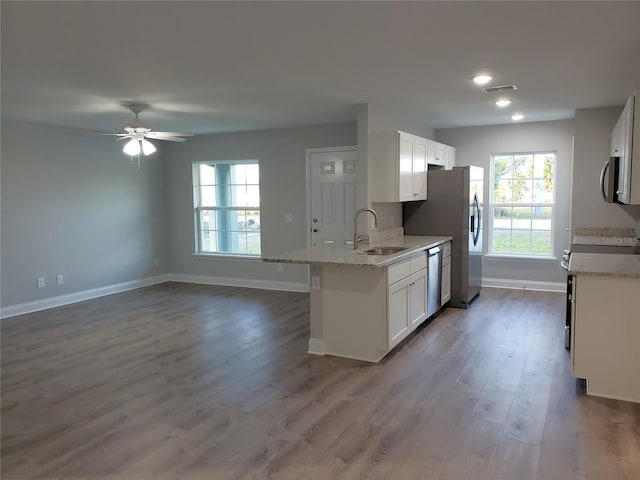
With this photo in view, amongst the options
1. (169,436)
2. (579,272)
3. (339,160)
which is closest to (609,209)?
(579,272)

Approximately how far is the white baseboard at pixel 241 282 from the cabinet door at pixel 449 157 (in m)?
2.52

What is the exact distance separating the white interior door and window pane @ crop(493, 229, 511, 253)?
7.10 ft

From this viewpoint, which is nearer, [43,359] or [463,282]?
[43,359]

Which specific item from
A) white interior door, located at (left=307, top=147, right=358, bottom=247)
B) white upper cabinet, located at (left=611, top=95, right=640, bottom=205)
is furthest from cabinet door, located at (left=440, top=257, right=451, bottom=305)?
white upper cabinet, located at (left=611, top=95, right=640, bottom=205)

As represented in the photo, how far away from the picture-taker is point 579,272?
3.23 metres

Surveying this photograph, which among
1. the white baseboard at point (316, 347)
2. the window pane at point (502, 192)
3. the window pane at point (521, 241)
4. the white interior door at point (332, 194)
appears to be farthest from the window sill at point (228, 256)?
the window pane at point (521, 241)

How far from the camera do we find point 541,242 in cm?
669

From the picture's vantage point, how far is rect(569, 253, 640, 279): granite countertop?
10.4 ft

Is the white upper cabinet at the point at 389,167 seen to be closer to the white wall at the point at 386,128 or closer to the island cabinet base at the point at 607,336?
the white wall at the point at 386,128

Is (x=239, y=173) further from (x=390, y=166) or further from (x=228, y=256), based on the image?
(x=390, y=166)

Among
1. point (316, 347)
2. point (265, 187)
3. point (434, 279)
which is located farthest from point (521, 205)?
point (316, 347)

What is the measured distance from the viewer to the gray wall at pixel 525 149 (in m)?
6.38

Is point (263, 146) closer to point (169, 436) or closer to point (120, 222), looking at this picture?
point (120, 222)

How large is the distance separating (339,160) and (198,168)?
2529 mm
